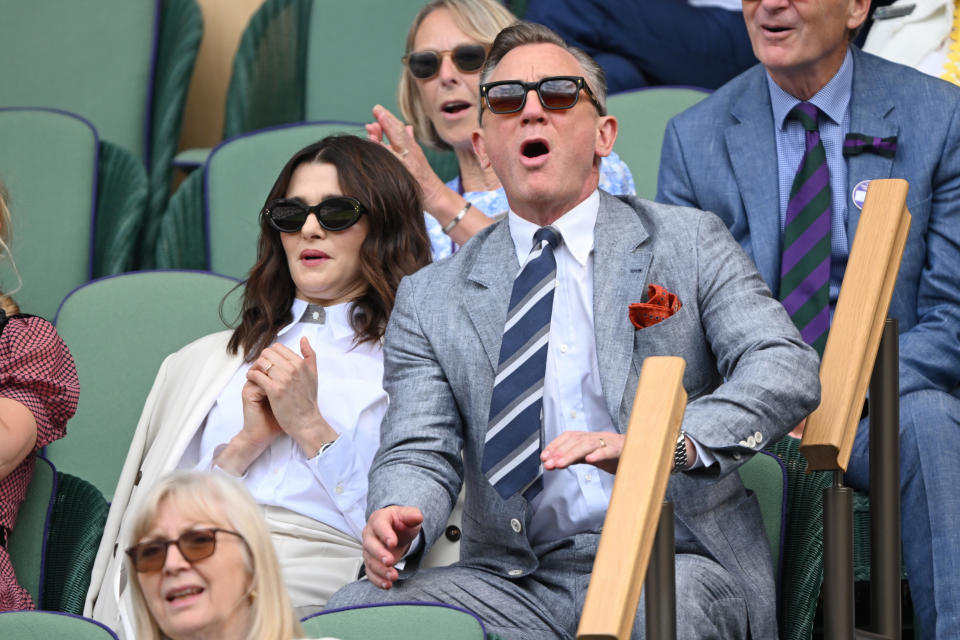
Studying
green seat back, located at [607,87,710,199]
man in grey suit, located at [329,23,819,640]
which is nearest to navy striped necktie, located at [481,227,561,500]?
man in grey suit, located at [329,23,819,640]

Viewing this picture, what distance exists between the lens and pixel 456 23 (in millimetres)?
3545

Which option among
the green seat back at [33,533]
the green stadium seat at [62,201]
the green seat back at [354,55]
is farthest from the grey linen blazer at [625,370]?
the green seat back at [354,55]

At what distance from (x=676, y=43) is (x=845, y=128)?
1.40m

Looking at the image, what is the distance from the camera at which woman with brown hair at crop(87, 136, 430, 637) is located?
261 centimetres

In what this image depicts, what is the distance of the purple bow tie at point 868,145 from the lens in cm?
283

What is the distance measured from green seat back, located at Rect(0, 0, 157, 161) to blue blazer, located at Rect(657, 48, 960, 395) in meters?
2.07

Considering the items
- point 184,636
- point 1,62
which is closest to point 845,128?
point 184,636

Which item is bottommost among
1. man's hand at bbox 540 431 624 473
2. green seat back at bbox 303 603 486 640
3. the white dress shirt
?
the white dress shirt

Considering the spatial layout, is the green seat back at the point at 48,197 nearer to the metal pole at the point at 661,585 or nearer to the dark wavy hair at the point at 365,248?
Answer: the dark wavy hair at the point at 365,248

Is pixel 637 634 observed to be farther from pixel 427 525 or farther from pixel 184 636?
pixel 184 636

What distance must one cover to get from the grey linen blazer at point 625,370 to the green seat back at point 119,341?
0.90 meters

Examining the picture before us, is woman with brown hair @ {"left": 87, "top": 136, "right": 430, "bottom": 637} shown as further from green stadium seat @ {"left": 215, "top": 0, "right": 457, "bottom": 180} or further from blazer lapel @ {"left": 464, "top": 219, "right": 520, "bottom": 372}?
green stadium seat @ {"left": 215, "top": 0, "right": 457, "bottom": 180}

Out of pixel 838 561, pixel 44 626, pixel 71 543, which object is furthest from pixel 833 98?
pixel 44 626

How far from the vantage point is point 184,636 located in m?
1.73
